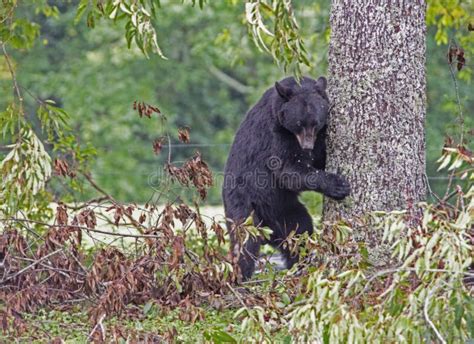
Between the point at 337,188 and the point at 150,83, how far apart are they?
17.2m

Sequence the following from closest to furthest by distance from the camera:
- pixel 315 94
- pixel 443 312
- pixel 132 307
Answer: pixel 443 312 → pixel 132 307 → pixel 315 94

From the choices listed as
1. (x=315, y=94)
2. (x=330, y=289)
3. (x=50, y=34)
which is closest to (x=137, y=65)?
(x=50, y=34)

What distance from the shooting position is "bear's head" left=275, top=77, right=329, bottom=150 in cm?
571

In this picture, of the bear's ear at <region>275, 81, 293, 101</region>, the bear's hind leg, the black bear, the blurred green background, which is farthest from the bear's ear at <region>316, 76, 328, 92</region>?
the blurred green background

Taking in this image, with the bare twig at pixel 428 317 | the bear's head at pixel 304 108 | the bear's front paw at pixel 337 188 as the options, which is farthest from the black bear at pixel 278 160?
the bare twig at pixel 428 317

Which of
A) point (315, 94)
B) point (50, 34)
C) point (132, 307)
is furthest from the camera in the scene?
point (50, 34)

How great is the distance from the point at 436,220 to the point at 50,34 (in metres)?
19.3

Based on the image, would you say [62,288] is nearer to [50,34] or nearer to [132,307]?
[132,307]

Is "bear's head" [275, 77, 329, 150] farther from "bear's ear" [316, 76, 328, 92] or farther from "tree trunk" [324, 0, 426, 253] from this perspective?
"tree trunk" [324, 0, 426, 253]

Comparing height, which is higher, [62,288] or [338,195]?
[338,195]

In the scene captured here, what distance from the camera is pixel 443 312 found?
375 centimetres

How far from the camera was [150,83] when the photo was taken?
72.9 ft

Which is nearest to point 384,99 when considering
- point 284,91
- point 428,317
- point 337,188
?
point 337,188

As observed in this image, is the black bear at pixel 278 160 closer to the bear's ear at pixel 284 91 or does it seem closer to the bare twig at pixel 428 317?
the bear's ear at pixel 284 91
